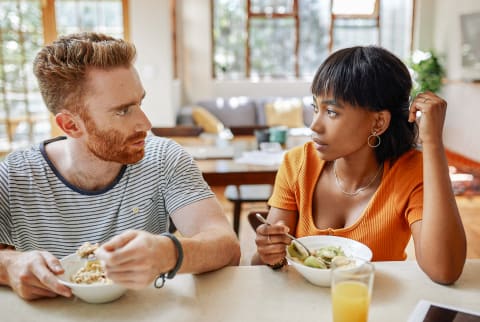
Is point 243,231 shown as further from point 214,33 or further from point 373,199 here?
point 214,33

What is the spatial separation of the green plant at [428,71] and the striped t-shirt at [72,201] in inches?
233

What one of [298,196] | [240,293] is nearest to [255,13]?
[298,196]

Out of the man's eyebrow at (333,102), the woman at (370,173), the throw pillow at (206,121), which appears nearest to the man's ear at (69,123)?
the woman at (370,173)

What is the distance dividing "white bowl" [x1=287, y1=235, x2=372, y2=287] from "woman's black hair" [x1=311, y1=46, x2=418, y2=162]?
0.36 m

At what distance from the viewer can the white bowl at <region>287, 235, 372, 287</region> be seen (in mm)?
930

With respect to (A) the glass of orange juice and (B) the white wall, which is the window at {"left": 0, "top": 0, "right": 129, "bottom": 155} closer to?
(B) the white wall

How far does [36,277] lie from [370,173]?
2.94 ft

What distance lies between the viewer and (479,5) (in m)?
5.74

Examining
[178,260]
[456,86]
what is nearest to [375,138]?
[178,260]

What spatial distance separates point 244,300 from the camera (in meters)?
0.90

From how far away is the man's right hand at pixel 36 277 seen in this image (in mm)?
886

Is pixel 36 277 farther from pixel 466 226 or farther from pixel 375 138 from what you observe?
pixel 466 226

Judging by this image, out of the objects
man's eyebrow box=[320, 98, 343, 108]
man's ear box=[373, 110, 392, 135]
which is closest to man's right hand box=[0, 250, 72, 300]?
man's eyebrow box=[320, 98, 343, 108]

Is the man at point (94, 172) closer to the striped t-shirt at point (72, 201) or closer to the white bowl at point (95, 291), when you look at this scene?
the striped t-shirt at point (72, 201)
